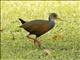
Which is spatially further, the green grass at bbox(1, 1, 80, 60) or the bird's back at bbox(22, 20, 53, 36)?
the bird's back at bbox(22, 20, 53, 36)

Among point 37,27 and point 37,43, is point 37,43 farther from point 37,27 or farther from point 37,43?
point 37,27

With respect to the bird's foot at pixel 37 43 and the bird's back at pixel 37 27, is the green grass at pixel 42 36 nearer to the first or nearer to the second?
the bird's foot at pixel 37 43

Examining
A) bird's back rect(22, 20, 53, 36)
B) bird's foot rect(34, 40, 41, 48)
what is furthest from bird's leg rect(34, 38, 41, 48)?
bird's back rect(22, 20, 53, 36)

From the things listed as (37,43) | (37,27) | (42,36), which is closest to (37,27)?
(37,27)

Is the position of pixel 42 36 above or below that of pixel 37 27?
below

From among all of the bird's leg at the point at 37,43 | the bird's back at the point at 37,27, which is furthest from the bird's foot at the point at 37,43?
the bird's back at the point at 37,27

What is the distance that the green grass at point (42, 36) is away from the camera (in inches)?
263

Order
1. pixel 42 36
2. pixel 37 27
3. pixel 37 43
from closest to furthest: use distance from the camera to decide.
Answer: pixel 37 27 → pixel 37 43 → pixel 42 36

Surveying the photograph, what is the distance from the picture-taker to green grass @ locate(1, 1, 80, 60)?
668 cm

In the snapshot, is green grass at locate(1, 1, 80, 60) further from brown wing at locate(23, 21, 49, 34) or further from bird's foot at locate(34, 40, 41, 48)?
brown wing at locate(23, 21, 49, 34)

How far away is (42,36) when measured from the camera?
26.3 ft

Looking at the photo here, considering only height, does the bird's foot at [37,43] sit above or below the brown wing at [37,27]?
below

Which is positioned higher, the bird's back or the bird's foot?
the bird's back

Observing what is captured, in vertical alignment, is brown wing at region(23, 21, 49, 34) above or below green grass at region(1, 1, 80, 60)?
above
